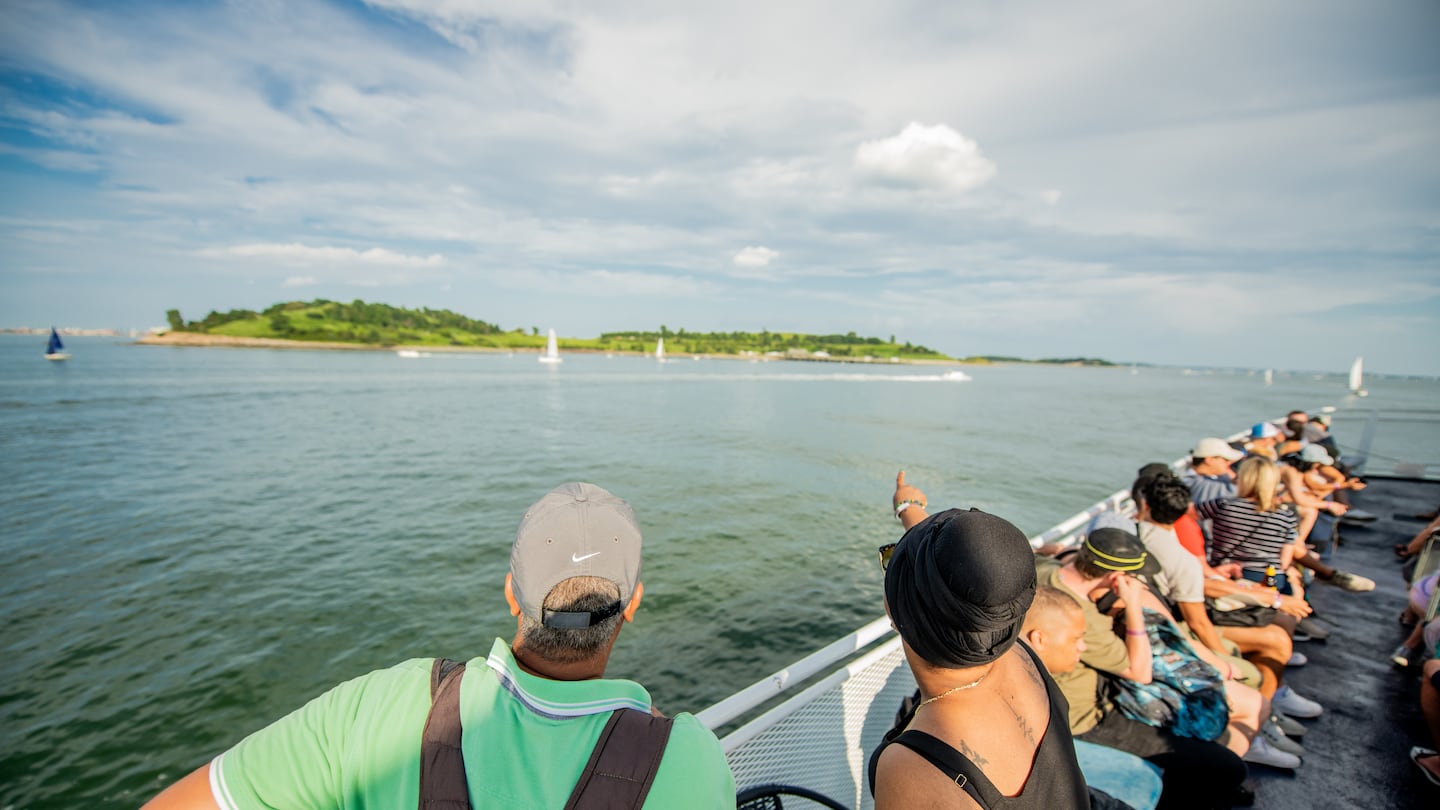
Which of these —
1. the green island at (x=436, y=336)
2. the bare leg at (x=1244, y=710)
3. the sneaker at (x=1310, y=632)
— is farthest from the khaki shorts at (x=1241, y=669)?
the green island at (x=436, y=336)

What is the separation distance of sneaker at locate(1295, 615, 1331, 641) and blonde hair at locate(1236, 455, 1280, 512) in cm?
98

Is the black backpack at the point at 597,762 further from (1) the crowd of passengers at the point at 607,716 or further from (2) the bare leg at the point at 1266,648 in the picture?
(2) the bare leg at the point at 1266,648

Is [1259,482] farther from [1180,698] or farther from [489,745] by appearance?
[489,745]

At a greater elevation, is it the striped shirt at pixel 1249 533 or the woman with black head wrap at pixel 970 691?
the woman with black head wrap at pixel 970 691

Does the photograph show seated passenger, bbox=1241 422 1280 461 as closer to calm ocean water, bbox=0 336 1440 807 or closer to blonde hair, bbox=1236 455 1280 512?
blonde hair, bbox=1236 455 1280 512

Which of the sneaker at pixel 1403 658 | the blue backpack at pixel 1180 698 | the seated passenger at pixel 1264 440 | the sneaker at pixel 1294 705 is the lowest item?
the sneaker at pixel 1294 705

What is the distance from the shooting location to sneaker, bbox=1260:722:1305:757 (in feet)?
10.9

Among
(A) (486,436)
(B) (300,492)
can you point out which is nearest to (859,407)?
(A) (486,436)

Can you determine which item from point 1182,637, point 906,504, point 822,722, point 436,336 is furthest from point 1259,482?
point 436,336

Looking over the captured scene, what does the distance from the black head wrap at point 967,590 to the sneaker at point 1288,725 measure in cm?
368

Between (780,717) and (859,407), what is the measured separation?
134 ft

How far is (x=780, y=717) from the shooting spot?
2141 mm

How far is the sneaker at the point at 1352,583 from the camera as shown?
18.3ft

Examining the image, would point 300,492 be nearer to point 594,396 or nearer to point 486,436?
point 486,436
